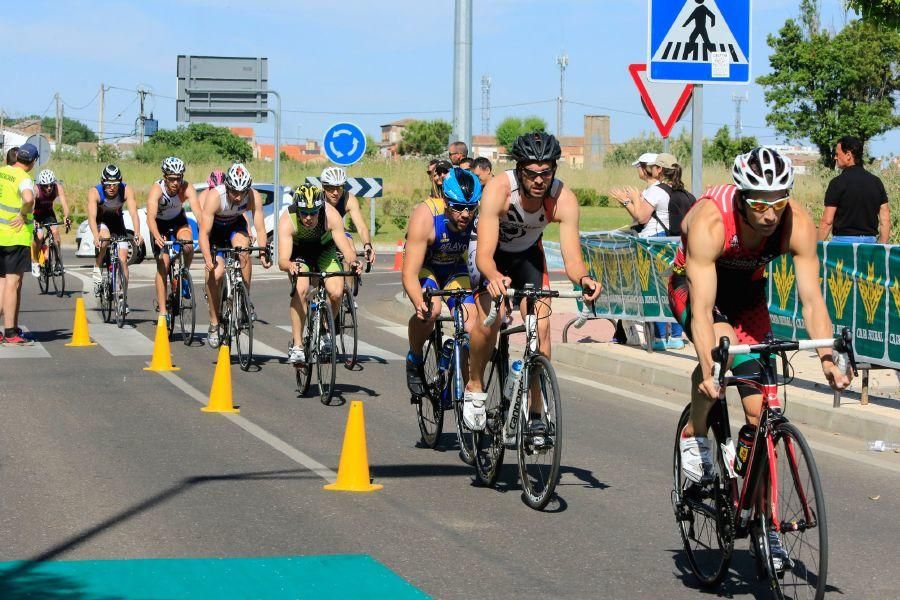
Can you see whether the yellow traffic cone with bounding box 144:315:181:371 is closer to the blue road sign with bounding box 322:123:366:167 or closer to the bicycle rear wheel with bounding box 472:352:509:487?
the bicycle rear wheel with bounding box 472:352:509:487

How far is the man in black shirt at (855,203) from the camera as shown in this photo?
43.5 ft

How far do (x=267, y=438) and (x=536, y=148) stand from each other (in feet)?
11.4

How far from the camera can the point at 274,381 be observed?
13.2 m

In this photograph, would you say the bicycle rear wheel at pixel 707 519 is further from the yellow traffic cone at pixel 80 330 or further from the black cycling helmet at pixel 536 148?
the yellow traffic cone at pixel 80 330

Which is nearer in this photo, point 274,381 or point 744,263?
point 744,263

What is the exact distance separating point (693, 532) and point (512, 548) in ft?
3.13

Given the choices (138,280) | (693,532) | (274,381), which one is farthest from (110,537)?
(138,280)

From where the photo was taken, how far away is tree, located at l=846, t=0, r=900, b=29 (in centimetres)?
1670

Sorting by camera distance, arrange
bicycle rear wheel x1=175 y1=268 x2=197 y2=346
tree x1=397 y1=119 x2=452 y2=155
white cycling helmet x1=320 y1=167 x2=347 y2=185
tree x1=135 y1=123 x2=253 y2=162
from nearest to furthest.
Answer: white cycling helmet x1=320 y1=167 x2=347 y2=185, bicycle rear wheel x1=175 y1=268 x2=197 y2=346, tree x1=135 y1=123 x2=253 y2=162, tree x1=397 y1=119 x2=452 y2=155

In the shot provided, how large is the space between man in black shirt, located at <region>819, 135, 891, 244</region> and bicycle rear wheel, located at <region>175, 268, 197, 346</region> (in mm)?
7099

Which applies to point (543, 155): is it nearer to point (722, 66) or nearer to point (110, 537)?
point (110, 537)

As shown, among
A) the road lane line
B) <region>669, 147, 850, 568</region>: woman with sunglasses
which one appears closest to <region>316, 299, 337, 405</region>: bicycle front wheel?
the road lane line

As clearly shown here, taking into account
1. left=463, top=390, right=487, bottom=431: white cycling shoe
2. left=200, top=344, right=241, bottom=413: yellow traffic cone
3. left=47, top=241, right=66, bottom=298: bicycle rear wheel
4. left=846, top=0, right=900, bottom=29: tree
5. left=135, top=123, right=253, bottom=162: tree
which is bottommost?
left=200, top=344, right=241, bottom=413: yellow traffic cone

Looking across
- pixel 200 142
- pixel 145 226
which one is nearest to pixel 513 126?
pixel 200 142
